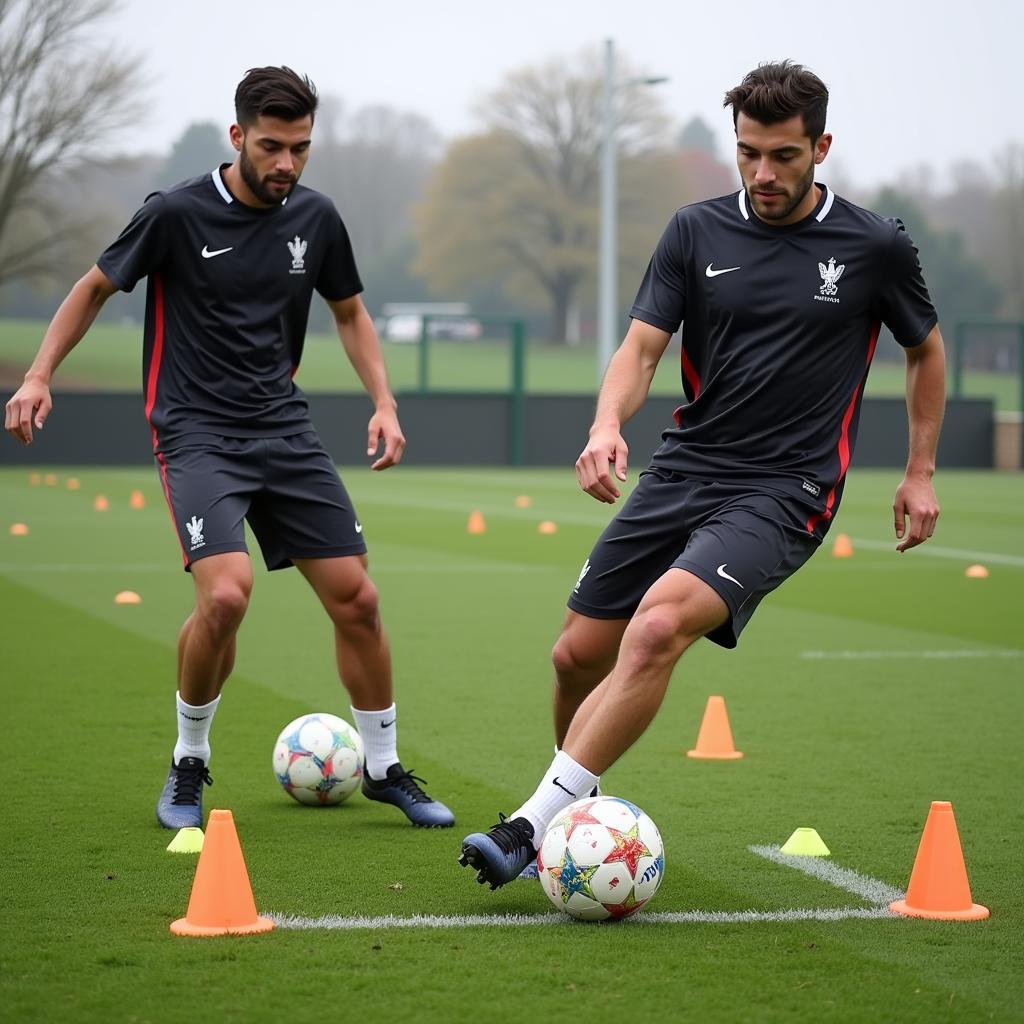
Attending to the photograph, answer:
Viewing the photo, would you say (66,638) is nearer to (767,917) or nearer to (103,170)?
(767,917)

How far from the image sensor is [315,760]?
6.41m

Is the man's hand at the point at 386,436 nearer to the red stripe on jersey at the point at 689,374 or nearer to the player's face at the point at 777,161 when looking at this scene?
the red stripe on jersey at the point at 689,374

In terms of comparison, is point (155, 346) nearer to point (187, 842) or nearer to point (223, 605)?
point (223, 605)

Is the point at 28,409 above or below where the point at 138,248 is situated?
below

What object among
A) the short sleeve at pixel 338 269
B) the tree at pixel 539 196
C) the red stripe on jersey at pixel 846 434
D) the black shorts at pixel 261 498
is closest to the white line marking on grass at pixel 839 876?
the red stripe on jersey at pixel 846 434

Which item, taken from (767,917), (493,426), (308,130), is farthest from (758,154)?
(493,426)

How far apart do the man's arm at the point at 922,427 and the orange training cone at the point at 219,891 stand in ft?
7.26

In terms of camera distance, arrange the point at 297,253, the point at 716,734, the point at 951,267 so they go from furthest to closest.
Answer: the point at 951,267 → the point at 716,734 → the point at 297,253

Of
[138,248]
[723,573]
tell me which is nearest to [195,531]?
[138,248]

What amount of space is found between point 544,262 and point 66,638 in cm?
5577

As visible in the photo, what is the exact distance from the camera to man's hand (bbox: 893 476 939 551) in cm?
539

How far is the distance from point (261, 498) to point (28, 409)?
842 mm

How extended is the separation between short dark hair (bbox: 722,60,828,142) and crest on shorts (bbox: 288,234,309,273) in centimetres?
171

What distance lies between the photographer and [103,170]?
44.0m
